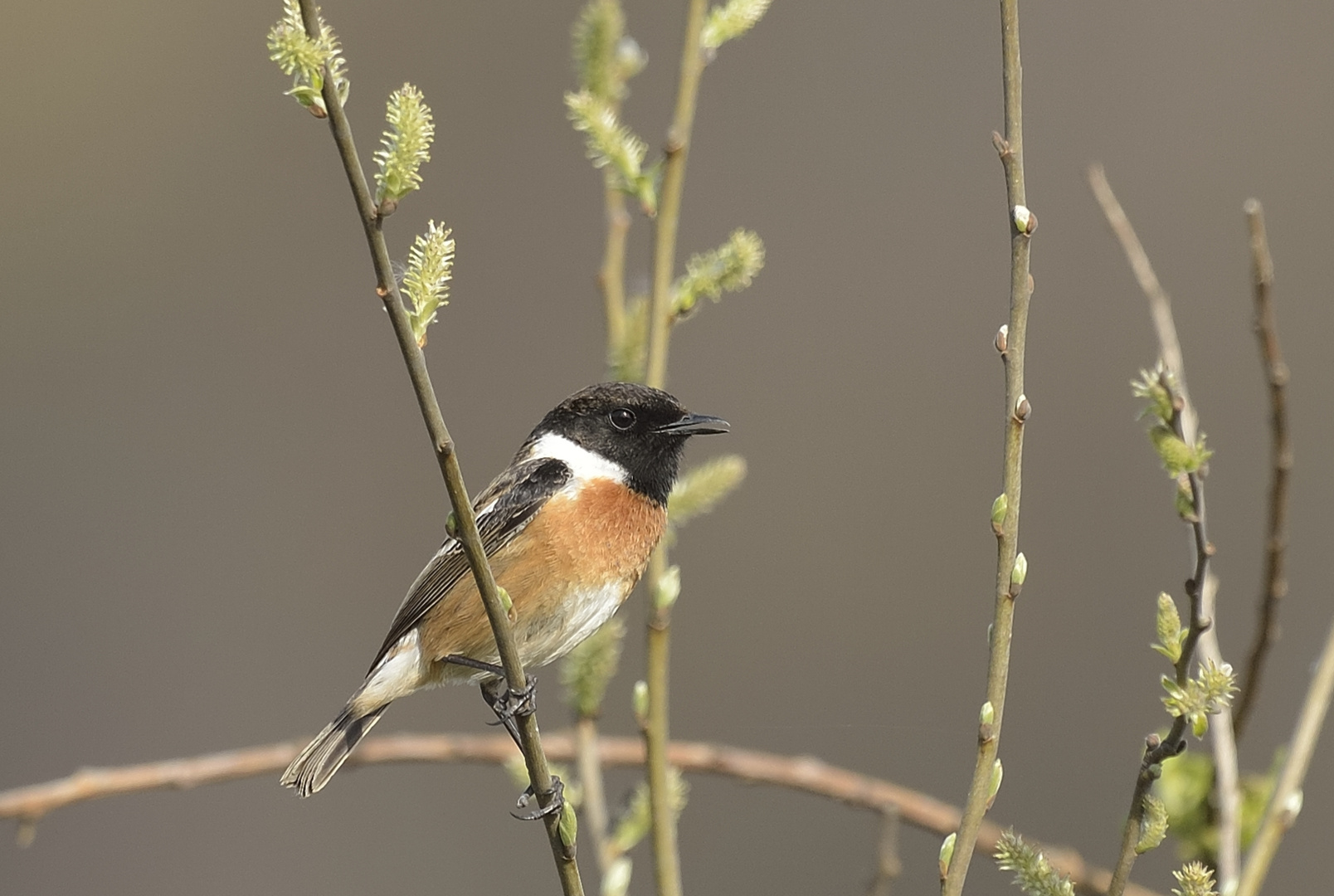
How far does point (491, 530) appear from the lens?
12.3 feet

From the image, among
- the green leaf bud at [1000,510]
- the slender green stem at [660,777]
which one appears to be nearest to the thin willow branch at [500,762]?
the slender green stem at [660,777]

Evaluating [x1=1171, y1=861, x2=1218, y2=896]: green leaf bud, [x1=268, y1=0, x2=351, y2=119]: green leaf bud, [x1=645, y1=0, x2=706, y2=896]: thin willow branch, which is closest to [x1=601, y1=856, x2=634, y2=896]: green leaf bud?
[x1=645, y1=0, x2=706, y2=896]: thin willow branch

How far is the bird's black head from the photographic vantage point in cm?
383

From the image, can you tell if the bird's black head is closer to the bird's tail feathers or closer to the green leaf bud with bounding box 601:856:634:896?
the bird's tail feathers

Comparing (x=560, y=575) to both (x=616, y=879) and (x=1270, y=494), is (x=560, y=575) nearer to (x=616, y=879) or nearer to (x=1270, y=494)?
(x=616, y=879)

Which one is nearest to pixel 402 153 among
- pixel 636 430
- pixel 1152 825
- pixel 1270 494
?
pixel 1152 825

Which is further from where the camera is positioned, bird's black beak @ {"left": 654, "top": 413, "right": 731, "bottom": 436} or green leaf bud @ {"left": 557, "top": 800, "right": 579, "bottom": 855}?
bird's black beak @ {"left": 654, "top": 413, "right": 731, "bottom": 436}

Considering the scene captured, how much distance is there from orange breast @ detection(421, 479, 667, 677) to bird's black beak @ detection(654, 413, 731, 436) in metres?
0.20

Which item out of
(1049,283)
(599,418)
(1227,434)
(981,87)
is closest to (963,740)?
(1227,434)

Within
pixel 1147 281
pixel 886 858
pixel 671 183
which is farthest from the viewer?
pixel 671 183

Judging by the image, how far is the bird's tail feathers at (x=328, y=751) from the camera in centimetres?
361

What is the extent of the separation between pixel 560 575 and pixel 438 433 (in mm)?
1721

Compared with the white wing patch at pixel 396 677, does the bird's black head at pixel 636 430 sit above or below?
above

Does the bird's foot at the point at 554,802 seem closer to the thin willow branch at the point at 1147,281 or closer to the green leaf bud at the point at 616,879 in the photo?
the green leaf bud at the point at 616,879
